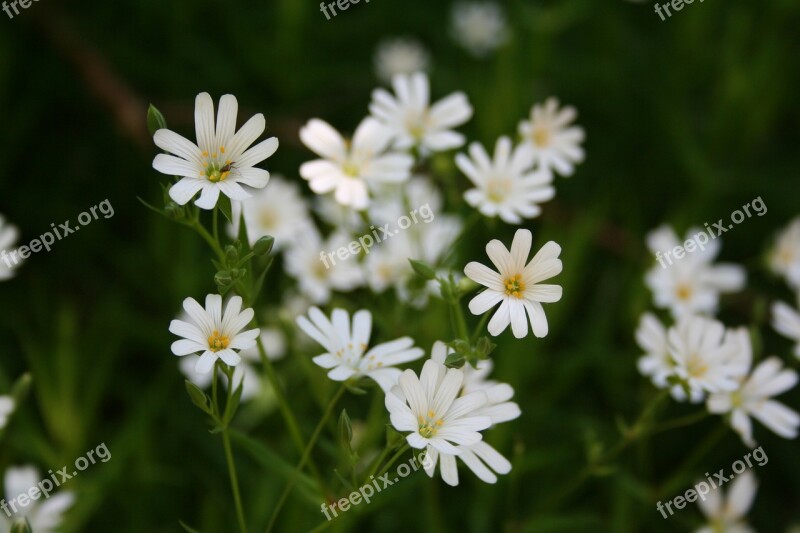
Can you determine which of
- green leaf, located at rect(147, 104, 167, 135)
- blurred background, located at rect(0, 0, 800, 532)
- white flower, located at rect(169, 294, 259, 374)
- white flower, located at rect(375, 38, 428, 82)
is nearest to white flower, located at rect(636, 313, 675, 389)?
blurred background, located at rect(0, 0, 800, 532)

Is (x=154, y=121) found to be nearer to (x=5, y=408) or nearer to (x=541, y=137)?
(x=5, y=408)

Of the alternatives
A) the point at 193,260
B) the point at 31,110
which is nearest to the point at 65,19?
the point at 31,110

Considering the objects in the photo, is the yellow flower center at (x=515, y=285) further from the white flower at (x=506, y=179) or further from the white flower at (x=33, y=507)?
the white flower at (x=33, y=507)

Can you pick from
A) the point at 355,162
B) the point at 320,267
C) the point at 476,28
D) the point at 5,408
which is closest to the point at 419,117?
the point at 355,162

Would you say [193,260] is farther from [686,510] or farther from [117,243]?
[686,510]

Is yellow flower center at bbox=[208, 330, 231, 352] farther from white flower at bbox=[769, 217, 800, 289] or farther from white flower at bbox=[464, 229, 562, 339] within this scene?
white flower at bbox=[769, 217, 800, 289]

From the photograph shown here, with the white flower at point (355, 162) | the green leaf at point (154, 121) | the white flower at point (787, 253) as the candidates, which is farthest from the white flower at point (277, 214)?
the white flower at point (787, 253)
